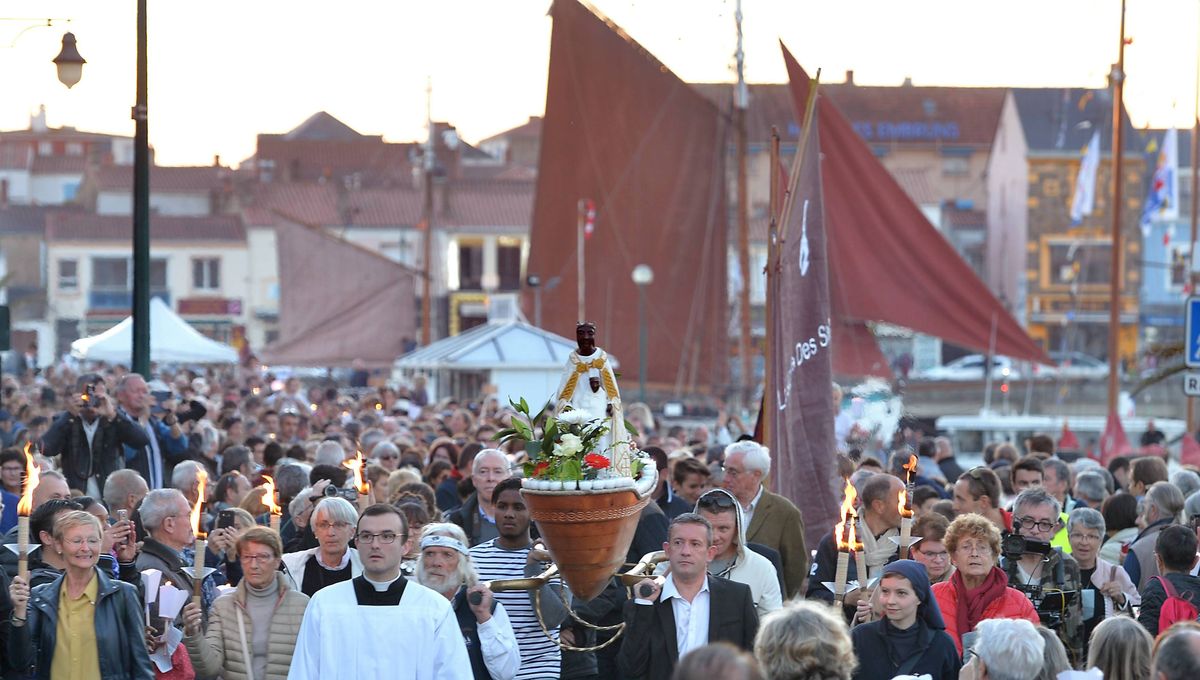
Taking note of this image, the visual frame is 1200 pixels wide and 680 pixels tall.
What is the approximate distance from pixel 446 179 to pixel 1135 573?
6315cm

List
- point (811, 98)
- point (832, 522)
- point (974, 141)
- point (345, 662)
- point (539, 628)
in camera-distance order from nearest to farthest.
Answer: point (345, 662) → point (539, 628) → point (832, 522) → point (811, 98) → point (974, 141)

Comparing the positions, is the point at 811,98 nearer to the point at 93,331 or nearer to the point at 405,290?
the point at 405,290

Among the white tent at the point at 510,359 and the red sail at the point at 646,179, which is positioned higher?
the red sail at the point at 646,179

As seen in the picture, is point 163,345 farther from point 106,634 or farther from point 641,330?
point 106,634

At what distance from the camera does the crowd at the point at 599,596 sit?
653cm

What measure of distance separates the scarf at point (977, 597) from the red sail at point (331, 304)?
39.7 m

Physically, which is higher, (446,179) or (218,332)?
(446,179)

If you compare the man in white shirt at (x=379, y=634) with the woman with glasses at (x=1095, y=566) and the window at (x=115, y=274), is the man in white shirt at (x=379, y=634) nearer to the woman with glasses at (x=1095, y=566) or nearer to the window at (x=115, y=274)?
the woman with glasses at (x=1095, y=566)

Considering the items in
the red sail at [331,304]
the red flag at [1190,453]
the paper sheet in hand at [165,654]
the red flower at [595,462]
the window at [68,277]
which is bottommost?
the paper sheet in hand at [165,654]

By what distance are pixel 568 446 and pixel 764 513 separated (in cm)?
245

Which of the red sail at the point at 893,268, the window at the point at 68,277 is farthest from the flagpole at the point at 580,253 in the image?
the window at the point at 68,277

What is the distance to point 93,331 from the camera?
73812 millimetres

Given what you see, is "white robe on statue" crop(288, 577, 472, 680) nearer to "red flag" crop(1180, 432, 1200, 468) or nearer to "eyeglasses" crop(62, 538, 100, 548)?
"eyeglasses" crop(62, 538, 100, 548)

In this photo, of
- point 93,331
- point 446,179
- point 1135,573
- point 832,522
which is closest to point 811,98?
point 832,522
